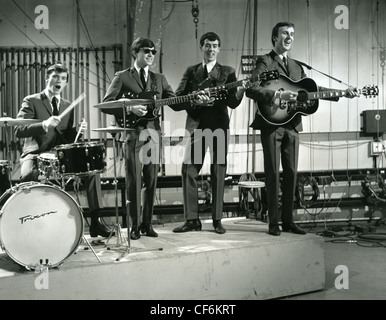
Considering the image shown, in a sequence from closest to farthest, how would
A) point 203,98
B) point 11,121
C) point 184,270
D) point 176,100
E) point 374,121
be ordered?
point 11,121 → point 184,270 → point 203,98 → point 176,100 → point 374,121

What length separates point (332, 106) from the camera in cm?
829

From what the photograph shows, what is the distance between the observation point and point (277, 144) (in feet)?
15.1

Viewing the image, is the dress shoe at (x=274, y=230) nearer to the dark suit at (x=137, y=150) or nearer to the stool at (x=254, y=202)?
the dark suit at (x=137, y=150)

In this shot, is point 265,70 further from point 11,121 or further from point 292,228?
point 11,121

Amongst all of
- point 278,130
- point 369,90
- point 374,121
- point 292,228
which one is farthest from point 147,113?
point 374,121

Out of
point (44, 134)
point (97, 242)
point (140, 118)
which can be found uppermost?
point (140, 118)

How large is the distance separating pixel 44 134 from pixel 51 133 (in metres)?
0.09

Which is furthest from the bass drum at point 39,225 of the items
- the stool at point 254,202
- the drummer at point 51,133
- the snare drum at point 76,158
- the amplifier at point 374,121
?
the amplifier at point 374,121

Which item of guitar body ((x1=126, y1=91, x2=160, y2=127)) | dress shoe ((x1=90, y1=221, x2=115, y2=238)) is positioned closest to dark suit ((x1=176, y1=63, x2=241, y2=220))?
guitar body ((x1=126, y1=91, x2=160, y2=127))

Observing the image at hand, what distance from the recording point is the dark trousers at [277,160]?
4609 millimetres

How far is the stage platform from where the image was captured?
3652 millimetres

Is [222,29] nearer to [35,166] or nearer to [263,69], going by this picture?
[263,69]
